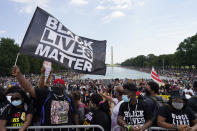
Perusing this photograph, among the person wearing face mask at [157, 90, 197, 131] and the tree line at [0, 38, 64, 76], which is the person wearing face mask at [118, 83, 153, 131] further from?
the tree line at [0, 38, 64, 76]

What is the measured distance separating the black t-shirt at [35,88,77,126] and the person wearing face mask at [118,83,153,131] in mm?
970

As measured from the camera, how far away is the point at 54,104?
282cm

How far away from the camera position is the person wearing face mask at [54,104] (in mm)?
2797

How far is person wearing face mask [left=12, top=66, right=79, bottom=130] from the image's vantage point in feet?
9.18

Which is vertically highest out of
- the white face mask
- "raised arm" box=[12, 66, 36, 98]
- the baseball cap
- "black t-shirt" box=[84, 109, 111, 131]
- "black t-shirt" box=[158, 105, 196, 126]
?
"raised arm" box=[12, 66, 36, 98]

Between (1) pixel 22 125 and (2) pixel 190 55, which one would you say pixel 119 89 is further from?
(2) pixel 190 55

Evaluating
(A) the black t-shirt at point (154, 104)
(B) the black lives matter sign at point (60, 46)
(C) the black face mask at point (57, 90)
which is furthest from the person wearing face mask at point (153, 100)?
(C) the black face mask at point (57, 90)

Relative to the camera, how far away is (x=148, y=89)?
401cm

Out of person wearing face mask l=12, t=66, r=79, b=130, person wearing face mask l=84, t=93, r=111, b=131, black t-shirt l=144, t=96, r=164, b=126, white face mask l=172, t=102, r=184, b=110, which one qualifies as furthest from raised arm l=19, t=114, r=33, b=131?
white face mask l=172, t=102, r=184, b=110

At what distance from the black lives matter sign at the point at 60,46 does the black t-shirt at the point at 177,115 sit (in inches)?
79.9

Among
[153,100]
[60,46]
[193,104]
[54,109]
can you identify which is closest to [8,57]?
[60,46]

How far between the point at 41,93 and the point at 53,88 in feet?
0.82

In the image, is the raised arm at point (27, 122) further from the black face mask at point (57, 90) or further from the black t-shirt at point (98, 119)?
the black t-shirt at point (98, 119)

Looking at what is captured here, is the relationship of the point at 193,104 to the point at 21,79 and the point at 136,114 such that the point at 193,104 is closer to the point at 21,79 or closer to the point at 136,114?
the point at 136,114
